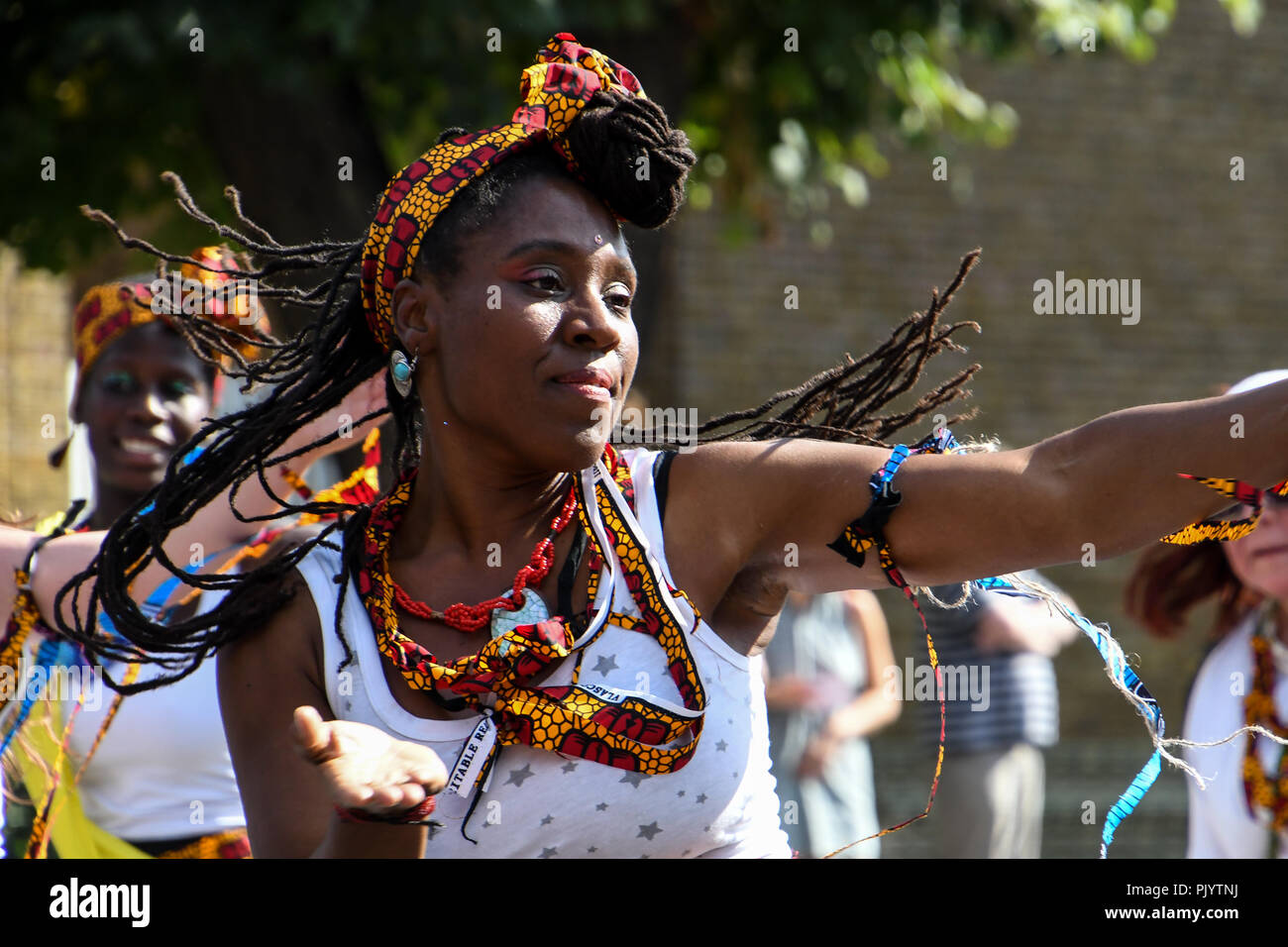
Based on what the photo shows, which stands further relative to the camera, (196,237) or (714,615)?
(196,237)

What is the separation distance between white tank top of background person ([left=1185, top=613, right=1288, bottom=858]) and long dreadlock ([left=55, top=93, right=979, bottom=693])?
1.30m

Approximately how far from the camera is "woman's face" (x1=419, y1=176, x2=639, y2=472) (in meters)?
2.23

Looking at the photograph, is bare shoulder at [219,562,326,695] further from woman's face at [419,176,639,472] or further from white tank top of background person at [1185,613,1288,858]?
white tank top of background person at [1185,613,1288,858]

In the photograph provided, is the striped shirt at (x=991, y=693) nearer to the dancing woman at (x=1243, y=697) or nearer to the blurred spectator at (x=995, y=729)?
the blurred spectator at (x=995, y=729)

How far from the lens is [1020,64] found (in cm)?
1089

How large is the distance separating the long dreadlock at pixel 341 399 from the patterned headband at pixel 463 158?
0.9 inches

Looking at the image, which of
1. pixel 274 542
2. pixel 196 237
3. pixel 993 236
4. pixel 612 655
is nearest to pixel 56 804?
pixel 274 542

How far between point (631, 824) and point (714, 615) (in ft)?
1.08

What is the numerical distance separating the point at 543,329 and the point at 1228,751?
211 cm

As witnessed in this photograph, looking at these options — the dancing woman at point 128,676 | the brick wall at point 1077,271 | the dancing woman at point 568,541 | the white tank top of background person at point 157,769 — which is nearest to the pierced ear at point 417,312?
the dancing woman at point 568,541

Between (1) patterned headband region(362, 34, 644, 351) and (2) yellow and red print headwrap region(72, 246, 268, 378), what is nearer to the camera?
(1) patterned headband region(362, 34, 644, 351)

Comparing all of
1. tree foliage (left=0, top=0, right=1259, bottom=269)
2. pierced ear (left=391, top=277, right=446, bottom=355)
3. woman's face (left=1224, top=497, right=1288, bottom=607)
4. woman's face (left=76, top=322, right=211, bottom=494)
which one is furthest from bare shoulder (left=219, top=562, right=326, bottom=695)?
tree foliage (left=0, top=0, right=1259, bottom=269)

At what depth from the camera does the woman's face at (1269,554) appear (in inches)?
139
